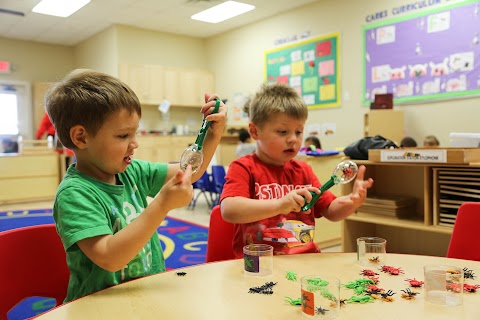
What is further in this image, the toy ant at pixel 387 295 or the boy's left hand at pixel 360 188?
the boy's left hand at pixel 360 188

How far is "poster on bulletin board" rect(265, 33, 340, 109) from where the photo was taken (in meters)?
5.87

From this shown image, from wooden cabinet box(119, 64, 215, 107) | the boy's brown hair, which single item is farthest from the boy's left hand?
wooden cabinet box(119, 64, 215, 107)

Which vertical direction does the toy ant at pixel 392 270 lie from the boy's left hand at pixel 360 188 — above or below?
below

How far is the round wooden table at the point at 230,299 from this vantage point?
77 centimetres

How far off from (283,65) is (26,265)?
5.95m

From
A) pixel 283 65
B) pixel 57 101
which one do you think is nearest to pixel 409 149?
pixel 57 101

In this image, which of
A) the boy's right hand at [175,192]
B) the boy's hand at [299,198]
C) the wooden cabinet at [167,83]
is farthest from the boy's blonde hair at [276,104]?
the wooden cabinet at [167,83]

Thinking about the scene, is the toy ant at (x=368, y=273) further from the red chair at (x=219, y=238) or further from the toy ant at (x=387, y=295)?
the red chair at (x=219, y=238)

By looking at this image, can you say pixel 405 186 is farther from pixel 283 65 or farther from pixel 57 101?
pixel 283 65

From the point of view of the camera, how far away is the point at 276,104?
1.49 metres

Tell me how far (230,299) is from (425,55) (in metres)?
4.73

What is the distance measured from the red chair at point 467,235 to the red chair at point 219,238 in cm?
75

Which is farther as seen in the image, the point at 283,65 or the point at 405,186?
the point at 283,65

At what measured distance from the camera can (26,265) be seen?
1.14 metres
